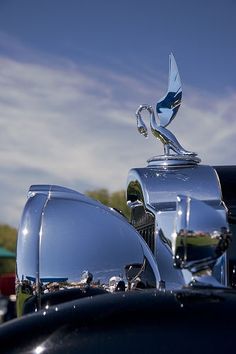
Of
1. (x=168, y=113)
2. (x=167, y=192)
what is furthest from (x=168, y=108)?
(x=167, y=192)

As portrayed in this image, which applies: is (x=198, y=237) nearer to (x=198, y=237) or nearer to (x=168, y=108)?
(x=198, y=237)

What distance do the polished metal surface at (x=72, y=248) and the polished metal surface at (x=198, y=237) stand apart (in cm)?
128

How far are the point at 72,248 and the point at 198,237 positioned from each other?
4.68ft

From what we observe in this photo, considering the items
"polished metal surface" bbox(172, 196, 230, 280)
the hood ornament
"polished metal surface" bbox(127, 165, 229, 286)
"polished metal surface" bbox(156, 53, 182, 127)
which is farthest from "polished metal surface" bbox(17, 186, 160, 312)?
"polished metal surface" bbox(172, 196, 230, 280)

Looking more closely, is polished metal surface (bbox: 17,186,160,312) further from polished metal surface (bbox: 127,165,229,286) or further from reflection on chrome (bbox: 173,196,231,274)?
reflection on chrome (bbox: 173,196,231,274)

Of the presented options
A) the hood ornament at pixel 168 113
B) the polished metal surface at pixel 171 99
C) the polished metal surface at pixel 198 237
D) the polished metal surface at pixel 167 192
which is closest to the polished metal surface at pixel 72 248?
the polished metal surface at pixel 167 192

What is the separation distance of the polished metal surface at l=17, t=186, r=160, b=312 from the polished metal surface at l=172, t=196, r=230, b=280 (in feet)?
4.20

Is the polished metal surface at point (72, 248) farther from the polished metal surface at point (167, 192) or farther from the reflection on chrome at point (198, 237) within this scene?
the reflection on chrome at point (198, 237)

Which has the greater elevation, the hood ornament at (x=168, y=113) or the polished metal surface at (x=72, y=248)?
the hood ornament at (x=168, y=113)

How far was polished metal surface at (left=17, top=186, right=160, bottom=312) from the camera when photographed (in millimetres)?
3305

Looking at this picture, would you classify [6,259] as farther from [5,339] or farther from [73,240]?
[5,339]

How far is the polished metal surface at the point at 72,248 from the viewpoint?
3305 mm

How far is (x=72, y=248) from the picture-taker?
335 cm

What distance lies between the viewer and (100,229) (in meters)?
3.43
